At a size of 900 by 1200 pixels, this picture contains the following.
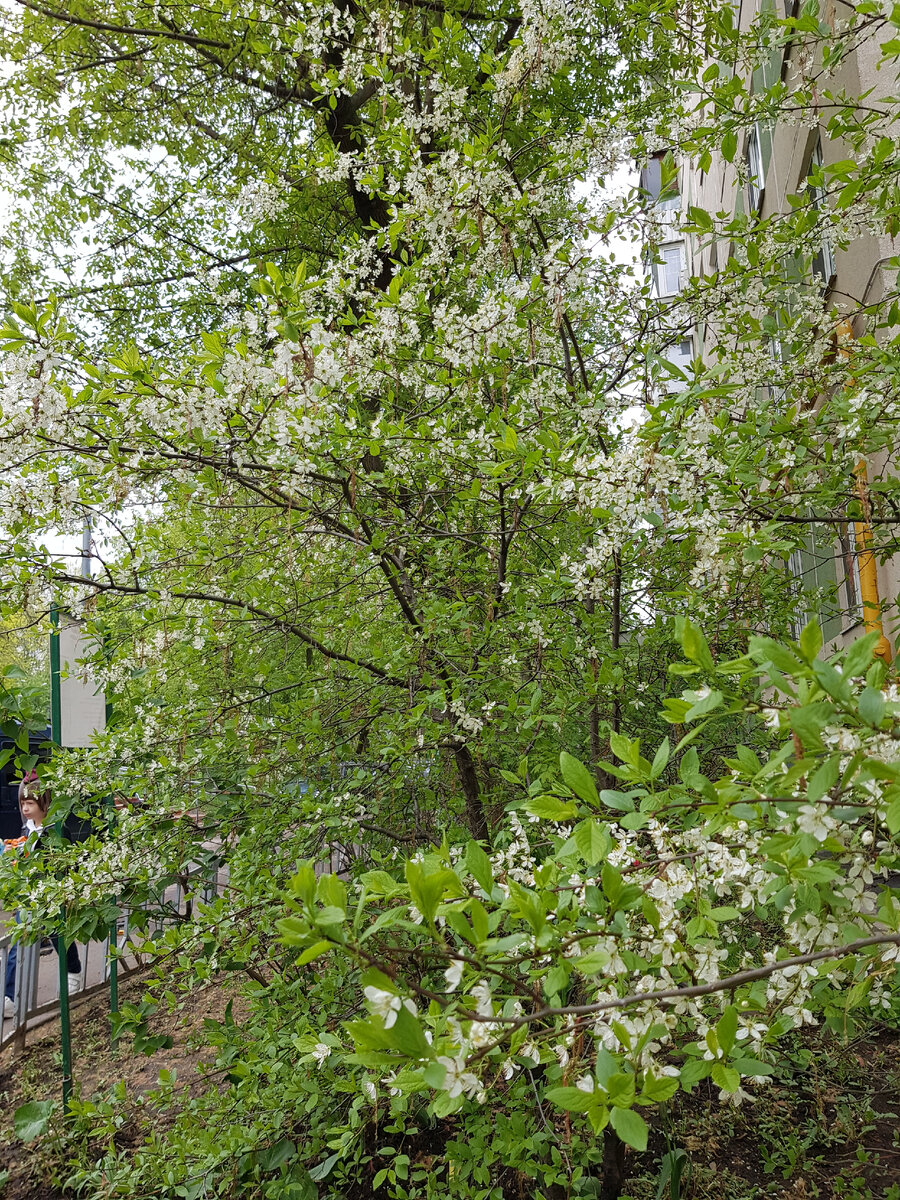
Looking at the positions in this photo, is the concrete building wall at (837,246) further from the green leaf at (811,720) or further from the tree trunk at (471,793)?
the tree trunk at (471,793)

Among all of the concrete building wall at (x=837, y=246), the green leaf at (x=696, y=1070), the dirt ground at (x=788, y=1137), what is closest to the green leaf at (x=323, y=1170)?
the dirt ground at (x=788, y=1137)

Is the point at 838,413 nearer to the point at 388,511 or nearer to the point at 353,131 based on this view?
the point at 388,511

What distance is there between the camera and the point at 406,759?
3459 mm

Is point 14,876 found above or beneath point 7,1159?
above

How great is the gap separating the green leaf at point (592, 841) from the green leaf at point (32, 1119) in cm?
397

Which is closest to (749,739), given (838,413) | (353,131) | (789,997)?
(838,413)

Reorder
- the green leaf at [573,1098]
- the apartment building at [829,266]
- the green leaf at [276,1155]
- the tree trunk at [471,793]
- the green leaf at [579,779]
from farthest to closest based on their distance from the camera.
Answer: the tree trunk at [471,793], the apartment building at [829,266], the green leaf at [276,1155], the green leaf at [579,779], the green leaf at [573,1098]

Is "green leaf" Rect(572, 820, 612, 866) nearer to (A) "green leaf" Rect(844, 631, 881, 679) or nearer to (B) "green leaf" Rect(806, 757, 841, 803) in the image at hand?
(B) "green leaf" Rect(806, 757, 841, 803)

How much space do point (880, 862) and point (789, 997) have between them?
364mm

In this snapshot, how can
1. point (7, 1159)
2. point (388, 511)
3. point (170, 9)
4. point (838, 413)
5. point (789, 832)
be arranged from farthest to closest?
1. point (170, 9)
2. point (7, 1159)
3. point (388, 511)
4. point (838, 413)
5. point (789, 832)

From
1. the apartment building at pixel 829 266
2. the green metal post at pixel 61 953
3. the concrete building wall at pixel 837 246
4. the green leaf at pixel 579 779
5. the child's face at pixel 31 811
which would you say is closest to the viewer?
the green leaf at pixel 579 779

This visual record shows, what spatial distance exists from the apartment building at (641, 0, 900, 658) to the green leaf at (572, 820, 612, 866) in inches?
59.9

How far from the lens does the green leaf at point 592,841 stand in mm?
1223

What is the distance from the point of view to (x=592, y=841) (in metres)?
1.24
